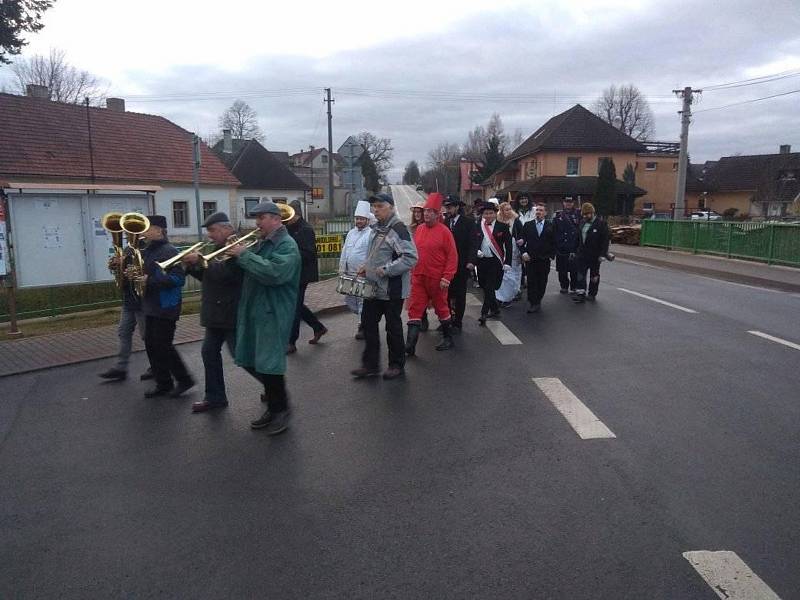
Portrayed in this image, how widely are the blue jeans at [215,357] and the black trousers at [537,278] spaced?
239 inches

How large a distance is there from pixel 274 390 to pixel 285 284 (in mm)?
869

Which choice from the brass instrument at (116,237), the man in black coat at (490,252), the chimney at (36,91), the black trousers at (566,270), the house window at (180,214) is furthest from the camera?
the house window at (180,214)

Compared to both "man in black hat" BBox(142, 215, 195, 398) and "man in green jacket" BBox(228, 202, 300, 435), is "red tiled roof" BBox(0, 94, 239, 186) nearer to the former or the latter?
"man in black hat" BBox(142, 215, 195, 398)

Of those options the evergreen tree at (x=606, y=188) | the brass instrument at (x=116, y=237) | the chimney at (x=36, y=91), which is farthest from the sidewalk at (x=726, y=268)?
the chimney at (x=36, y=91)

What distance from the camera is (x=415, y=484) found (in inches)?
156

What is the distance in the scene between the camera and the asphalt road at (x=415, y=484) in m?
3.02

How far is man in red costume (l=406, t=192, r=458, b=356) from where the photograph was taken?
7.14 metres

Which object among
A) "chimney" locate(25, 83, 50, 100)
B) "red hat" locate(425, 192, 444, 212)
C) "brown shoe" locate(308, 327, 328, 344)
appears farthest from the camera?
"chimney" locate(25, 83, 50, 100)

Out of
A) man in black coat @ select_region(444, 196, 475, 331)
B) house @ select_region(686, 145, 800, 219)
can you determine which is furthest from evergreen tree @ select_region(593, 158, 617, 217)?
man in black coat @ select_region(444, 196, 475, 331)

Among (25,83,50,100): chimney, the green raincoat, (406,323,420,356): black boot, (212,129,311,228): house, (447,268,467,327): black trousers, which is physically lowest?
(406,323,420,356): black boot

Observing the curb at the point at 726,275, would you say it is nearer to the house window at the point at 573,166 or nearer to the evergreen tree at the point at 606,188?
the evergreen tree at the point at 606,188

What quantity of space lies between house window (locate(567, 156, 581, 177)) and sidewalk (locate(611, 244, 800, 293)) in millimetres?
25763

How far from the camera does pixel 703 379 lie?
6.14m

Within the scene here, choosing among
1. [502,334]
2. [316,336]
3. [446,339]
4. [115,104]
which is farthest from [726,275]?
[115,104]
